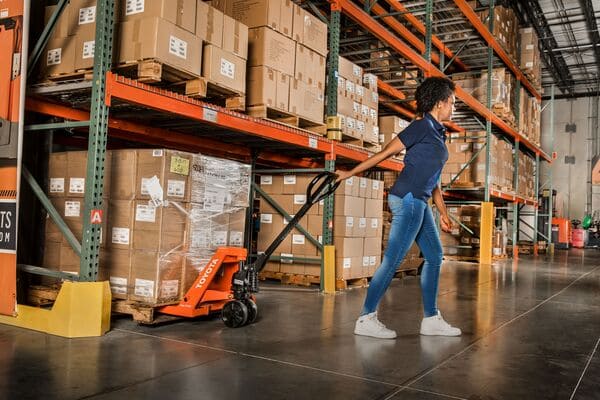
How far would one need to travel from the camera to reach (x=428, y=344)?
152 inches

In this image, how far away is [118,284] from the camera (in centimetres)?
418

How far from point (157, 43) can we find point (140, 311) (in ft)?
6.47

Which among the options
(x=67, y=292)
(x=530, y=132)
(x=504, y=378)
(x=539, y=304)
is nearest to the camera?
(x=504, y=378)

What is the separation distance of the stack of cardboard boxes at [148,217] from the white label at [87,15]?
101 centimetres

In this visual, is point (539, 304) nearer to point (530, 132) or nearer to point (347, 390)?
point (347, 390)

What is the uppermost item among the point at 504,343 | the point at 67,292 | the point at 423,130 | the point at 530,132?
the point at 530,132

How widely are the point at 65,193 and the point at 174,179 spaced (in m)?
0.96

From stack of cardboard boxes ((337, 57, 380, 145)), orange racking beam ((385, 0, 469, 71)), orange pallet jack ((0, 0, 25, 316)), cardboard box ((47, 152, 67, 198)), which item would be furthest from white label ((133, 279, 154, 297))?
orange racking beam ((385, 0, 469, 71))

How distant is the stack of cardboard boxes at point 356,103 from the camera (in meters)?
6.78

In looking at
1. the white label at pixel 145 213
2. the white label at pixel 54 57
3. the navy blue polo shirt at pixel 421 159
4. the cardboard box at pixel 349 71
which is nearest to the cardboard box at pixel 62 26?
the white label at pixel 54 57

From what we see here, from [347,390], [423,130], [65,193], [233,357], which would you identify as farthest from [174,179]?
[347,390]

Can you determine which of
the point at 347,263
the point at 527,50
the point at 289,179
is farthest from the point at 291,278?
the point at 527,50

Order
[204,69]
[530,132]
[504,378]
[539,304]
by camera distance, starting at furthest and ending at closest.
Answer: [530,132] → [539,304] → [204,69] → [504,378]

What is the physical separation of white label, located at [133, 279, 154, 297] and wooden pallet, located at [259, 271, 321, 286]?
9.94 feet
